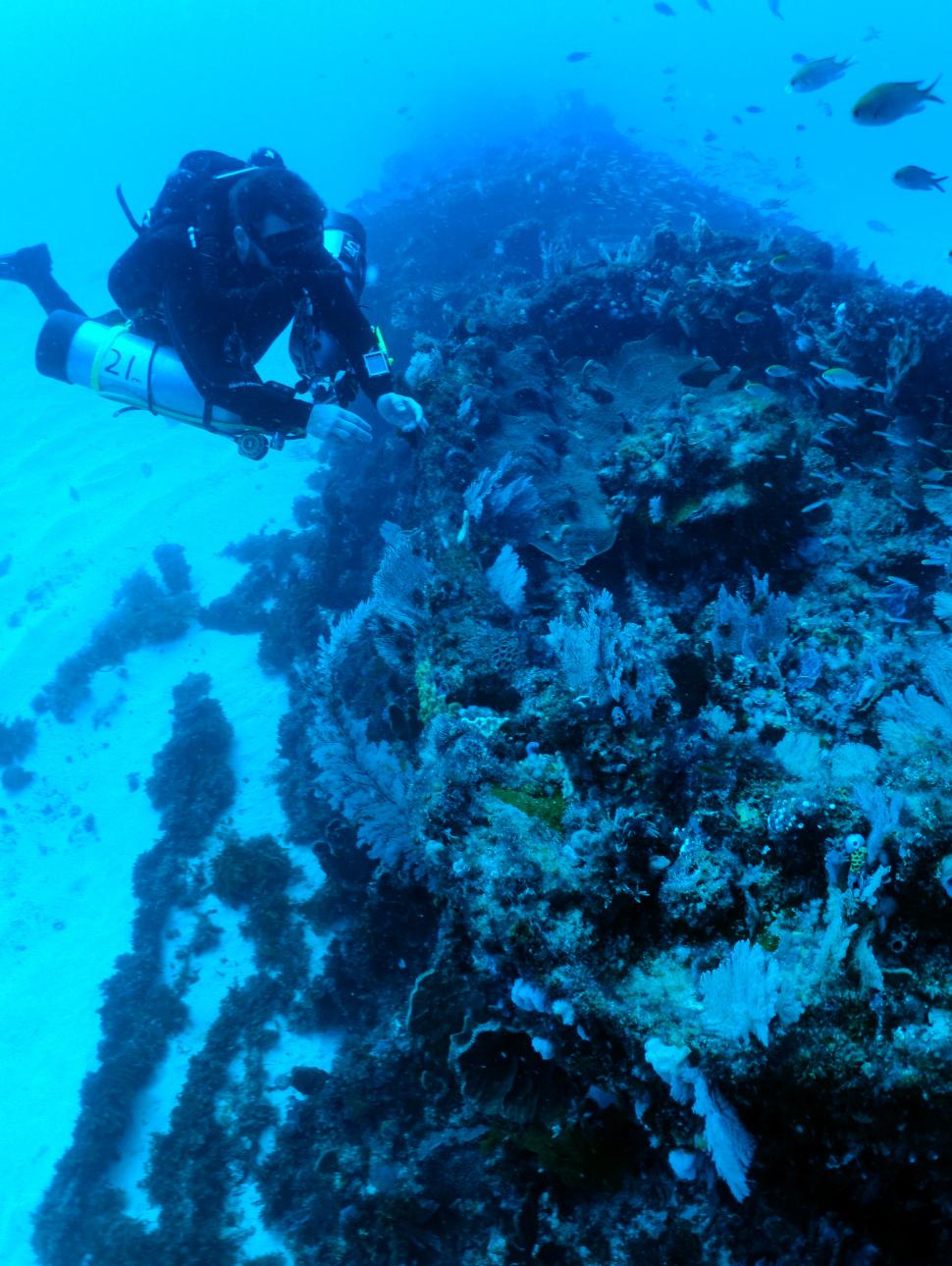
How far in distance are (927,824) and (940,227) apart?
5622cm

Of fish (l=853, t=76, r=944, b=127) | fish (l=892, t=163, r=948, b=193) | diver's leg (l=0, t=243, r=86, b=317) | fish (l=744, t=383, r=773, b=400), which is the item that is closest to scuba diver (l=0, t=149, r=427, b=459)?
diver's leg (l=0, t=243, r=86, b=317)

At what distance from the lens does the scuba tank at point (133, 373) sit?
5.02 metres

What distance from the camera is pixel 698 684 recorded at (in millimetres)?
3057

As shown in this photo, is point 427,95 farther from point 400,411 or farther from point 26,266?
point 400,411

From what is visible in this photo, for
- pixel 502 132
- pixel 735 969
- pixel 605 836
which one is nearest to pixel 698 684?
pixel 605 836

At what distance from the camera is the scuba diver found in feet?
15.5

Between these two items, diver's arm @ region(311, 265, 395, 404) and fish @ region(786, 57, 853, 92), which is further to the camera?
fish @ region(786, 57, 853, 92)

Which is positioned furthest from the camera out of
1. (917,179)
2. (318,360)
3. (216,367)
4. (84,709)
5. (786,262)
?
(84,709)

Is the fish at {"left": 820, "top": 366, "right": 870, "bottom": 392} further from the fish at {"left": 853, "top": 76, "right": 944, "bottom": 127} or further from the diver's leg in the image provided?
the diver's leg

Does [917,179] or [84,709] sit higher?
[917,179]

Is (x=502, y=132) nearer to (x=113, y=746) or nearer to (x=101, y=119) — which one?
(x=113, y=746)

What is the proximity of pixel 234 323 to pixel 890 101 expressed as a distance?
596 cm

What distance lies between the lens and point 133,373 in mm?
5262

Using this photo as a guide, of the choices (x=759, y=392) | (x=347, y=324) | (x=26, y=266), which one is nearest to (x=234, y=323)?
(x=347, y=324)
